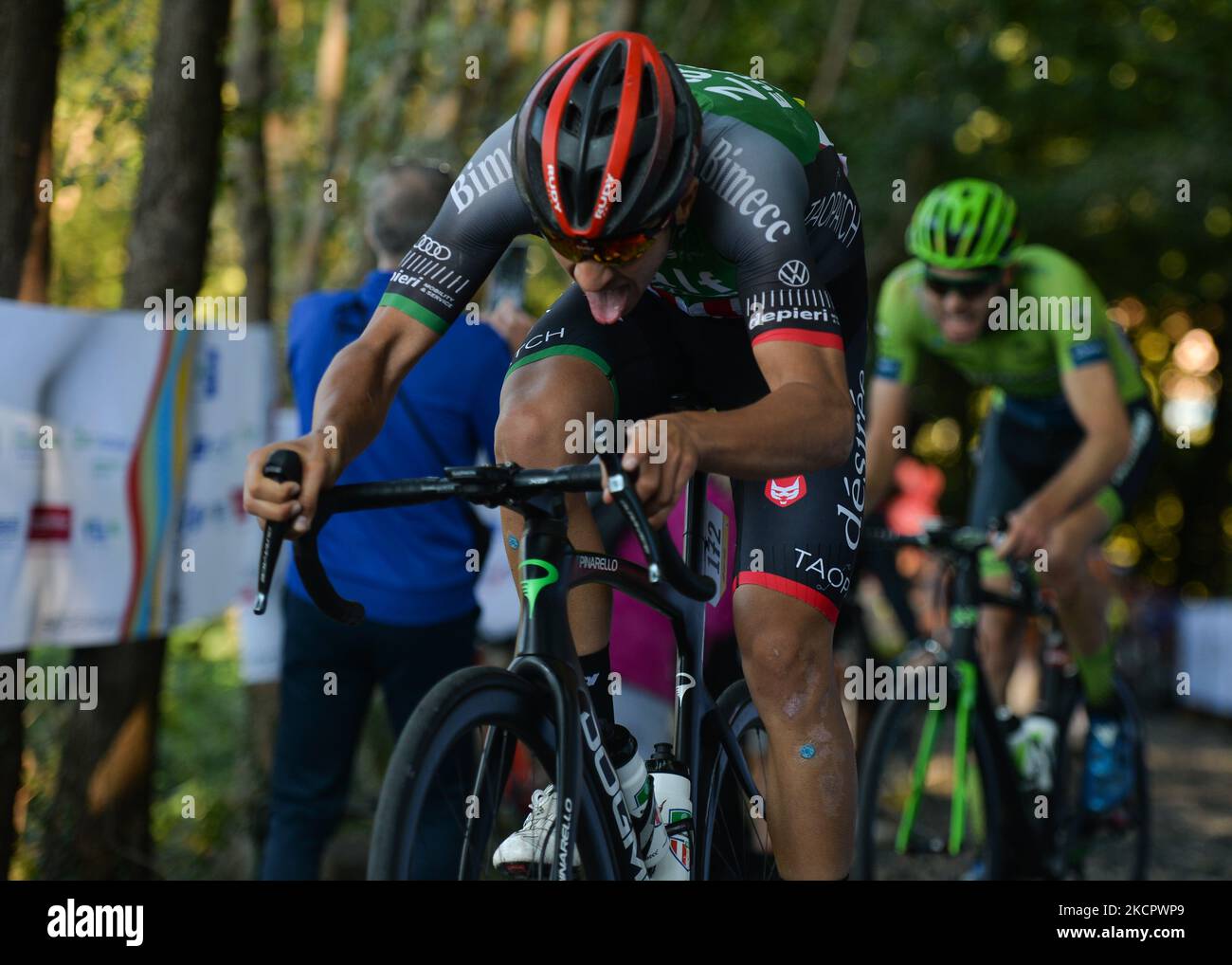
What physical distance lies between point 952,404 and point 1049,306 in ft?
64.3

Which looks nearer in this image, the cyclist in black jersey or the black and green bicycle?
the cyclist in black jersey

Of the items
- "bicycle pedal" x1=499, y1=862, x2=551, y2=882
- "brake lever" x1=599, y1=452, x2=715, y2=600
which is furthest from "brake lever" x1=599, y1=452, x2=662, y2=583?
"bicycle pedal" x1=499, y1=862, x2=551, y2=882

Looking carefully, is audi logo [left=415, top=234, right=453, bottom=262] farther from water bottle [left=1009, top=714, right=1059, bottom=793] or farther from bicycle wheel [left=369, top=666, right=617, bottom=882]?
water bottle [left=1009, top=714, right=1059, bottom=793]

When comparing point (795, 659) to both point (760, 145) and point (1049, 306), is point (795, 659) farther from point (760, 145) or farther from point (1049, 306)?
point (1049, 306)

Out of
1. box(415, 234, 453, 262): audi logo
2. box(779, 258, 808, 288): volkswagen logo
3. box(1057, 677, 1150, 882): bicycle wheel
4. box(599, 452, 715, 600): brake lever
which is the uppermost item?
box(415, 234, 453, 262): audi logo

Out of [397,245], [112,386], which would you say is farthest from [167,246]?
[397,245]

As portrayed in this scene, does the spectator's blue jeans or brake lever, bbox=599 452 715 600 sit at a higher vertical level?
brake lever, bbox=599 452 715 600

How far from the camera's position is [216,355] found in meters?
5.58

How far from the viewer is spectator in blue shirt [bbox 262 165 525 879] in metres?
4.47

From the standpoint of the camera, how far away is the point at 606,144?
9.12 feet

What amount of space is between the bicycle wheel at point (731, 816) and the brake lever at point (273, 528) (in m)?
1.14

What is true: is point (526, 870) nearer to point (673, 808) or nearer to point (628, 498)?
point (673, 808)

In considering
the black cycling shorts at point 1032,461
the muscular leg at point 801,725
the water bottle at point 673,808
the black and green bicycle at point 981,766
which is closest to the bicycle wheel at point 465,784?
the water bottle at point 673,808

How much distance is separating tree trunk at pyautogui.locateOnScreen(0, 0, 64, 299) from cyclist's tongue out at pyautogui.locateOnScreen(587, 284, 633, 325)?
7.71 ft
